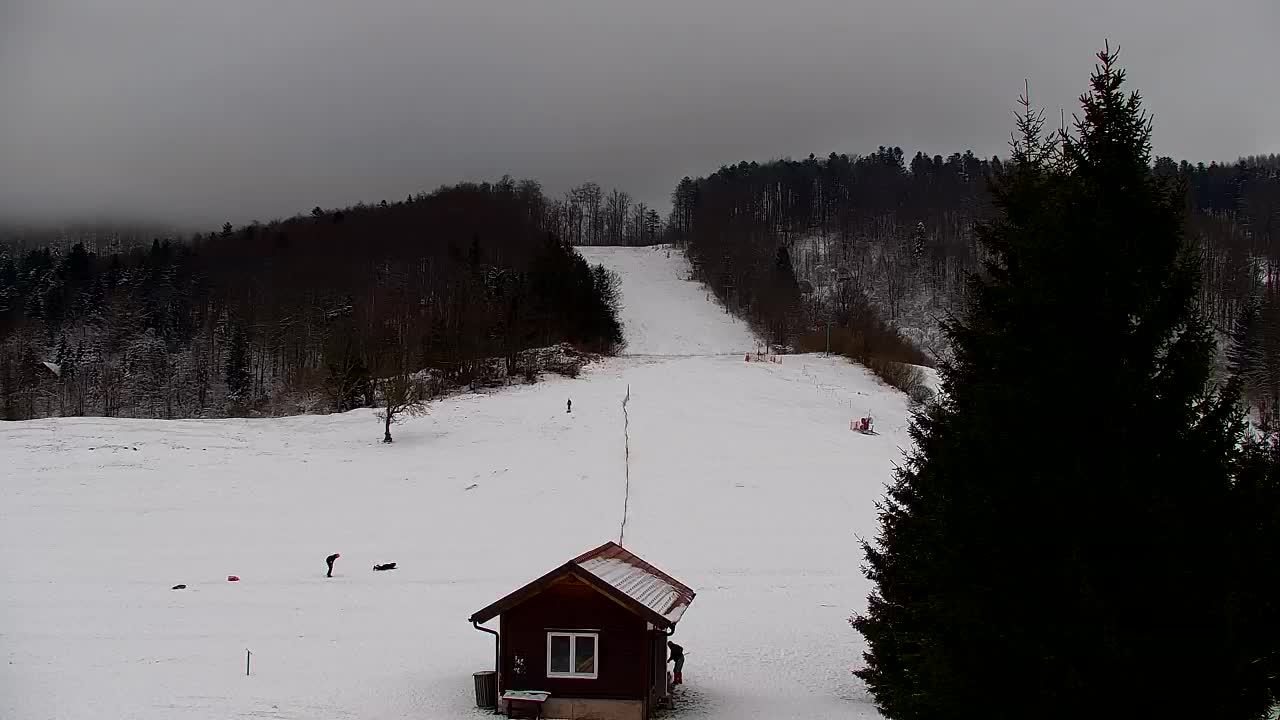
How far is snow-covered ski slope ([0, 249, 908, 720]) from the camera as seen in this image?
15.8 m

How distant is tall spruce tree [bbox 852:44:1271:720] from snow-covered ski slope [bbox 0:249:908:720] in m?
9.06

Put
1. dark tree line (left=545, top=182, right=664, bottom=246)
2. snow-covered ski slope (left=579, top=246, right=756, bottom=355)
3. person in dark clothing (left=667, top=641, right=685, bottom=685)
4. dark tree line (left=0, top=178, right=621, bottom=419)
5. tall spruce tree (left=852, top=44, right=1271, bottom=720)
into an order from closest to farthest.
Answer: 1. tall spruce tree (left=852, top=44, right=1271, bottom=720)
2. person in dark clothing (left=667, top=641, right=685, bottom=685)
3. dark tree line (left=0, top=178, right=621, bottom=419)
4. snow-covered ski slope (left=579, top=246, right=756, bottom=355)
5. dark tree line (left=545, top=182, right=664, bottom=246)

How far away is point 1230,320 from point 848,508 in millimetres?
74138

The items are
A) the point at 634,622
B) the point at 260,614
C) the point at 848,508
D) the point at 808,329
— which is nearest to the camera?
the point at 634,622

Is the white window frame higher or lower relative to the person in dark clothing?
higher

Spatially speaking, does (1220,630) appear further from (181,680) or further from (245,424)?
(245,424)

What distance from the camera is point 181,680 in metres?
15.3

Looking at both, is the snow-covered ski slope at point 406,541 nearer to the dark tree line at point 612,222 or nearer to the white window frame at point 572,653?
the white window frame at point 572,653

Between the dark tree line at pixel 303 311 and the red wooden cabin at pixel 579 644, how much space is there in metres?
33.1

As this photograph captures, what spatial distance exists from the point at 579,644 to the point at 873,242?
11232cm

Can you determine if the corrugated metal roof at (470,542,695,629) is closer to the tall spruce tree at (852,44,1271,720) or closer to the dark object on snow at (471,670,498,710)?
the dark object on snow at (471,670,498,710)

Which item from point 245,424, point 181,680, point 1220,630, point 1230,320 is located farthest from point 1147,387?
point 1230,320

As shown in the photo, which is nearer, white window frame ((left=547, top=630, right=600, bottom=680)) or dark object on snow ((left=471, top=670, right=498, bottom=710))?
white window frame ((left=547, top=630, right=600, bottom=680))

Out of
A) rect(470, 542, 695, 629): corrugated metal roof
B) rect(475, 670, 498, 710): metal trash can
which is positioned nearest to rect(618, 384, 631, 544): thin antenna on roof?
rect(470, 542, 695, 629): corrugated metal roof
